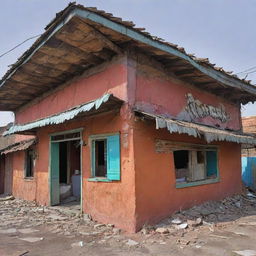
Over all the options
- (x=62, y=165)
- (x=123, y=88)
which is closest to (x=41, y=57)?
(x=123, y=88)

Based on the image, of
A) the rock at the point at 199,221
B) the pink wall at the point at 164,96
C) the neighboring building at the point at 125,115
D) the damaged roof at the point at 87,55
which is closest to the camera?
the damaged roof at the point at 87,55

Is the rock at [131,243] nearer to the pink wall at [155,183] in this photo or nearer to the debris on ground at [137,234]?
the debris on ground at [137,234]

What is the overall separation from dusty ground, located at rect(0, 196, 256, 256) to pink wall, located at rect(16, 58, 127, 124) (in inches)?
131

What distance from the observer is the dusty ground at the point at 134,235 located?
208 inches

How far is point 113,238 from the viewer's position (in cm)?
600

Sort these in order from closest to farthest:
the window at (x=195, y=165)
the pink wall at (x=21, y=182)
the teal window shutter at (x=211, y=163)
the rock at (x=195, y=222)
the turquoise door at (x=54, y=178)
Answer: the rock at (x=195, y=222) → the window at (x=195, y=165) → the turquoise door at (x=54, y=178) → the teal window shutter at (x=211, y=163) → the pink wall at (x=21, y=182)

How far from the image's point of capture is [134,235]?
19.9 ft

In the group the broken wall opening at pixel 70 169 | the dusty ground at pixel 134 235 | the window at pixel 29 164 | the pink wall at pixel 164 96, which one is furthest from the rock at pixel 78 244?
the window at pixel 29 164

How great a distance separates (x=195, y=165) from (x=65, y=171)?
5590 mm

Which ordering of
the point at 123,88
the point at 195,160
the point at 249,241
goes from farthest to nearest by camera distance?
the point at 195,160
the point at 123,88
the point at 249,241

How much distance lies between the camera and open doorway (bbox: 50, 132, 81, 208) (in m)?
9.57

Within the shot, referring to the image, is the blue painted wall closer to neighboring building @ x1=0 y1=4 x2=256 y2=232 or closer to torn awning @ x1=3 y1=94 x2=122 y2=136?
neighboring building @ x1=0 y1=4 x2=256 y2=232

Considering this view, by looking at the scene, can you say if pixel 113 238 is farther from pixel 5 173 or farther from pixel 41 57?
pixel 5 173

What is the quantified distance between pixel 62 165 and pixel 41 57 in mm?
5724
